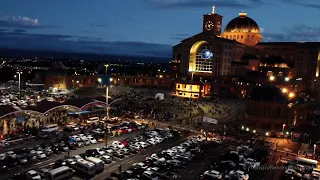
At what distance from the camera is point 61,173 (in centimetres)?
2719

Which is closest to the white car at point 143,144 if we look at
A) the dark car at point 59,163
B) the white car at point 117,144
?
the white car at point 117,144

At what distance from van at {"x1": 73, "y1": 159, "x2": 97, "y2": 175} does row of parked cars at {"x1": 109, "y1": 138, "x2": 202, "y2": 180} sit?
74.8 inches

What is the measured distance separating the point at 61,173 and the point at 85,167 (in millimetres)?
2231

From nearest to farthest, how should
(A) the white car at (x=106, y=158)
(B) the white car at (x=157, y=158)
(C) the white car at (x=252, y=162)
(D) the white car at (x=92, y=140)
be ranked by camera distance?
(A) the white car at (x=106, y=158)
(B) the white car at (x=157, y=158)
(C) the white car at (x=252, y=162)
(D) the white car at (x=92, y=140)

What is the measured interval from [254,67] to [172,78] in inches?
922

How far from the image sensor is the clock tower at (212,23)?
97062 mm

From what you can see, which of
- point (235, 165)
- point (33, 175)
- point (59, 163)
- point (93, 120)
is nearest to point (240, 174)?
point (235, 165)

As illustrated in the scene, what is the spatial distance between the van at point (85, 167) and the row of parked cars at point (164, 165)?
6.24 feet

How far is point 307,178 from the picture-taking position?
2984cm

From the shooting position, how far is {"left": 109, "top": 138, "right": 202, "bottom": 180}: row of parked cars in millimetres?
27969

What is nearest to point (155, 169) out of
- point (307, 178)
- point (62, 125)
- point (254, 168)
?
point (254, 168)

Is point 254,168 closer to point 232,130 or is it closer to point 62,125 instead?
point 232,130

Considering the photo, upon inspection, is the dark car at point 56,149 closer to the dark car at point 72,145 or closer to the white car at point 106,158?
the dark car at point 72,145

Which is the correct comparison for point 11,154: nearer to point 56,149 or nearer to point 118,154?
point 56,149
